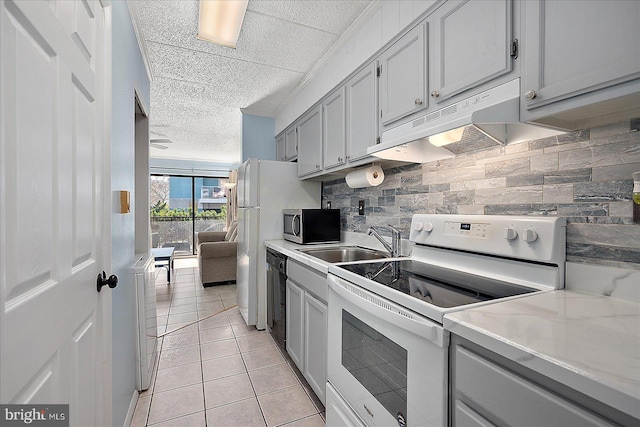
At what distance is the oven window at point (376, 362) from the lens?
3.44ft

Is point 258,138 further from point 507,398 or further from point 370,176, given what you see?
point 507,398

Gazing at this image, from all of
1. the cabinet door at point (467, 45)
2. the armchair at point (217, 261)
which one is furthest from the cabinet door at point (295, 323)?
the armchair at point (217, 261)

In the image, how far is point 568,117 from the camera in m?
1.02

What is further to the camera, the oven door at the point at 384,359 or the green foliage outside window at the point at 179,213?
the green foliage outside window at the point at 179,213

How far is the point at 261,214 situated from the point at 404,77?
6.20 ft

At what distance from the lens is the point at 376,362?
1.18m

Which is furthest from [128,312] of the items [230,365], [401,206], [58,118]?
[401,206]

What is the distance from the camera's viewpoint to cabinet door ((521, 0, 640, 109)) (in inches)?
31.5

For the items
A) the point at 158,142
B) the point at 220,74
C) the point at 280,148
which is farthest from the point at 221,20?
the point at 158,142

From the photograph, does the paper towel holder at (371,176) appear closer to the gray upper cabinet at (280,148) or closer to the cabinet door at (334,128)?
the cabinet door at (334,128)

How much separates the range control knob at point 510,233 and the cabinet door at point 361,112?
913mm

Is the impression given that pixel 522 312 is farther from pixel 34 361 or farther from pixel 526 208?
pixel 34 361

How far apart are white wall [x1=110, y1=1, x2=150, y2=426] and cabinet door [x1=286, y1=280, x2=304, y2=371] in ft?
3.38

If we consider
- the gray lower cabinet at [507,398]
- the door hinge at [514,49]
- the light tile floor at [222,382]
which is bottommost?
the light tile floor at [222,382]
